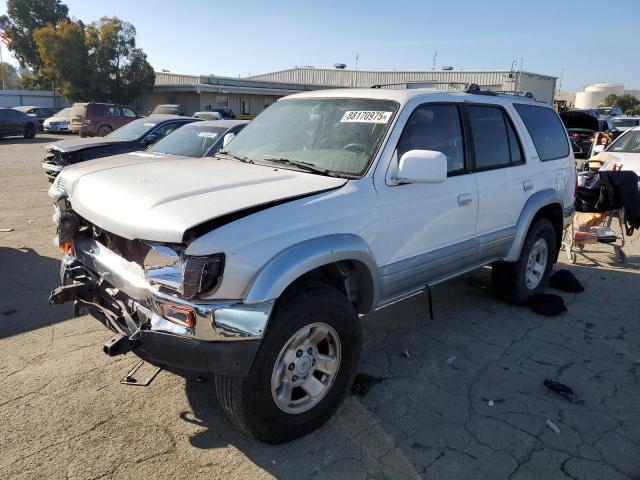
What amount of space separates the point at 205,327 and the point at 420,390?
1.73 m

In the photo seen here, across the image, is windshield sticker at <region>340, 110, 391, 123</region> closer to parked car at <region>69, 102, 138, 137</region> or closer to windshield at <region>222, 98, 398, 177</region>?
windshield at <region>222, 98, 398, 177</region>

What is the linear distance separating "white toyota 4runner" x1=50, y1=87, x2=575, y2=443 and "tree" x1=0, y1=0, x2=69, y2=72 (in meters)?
57.7

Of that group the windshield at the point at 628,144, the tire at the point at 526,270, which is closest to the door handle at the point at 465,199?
the tire at the point at 526,270

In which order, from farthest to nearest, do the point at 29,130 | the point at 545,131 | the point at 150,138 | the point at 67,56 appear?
→ 1. the point at 67,56
2. the point at 29,130
3. the point at 150,138
4. the point at 545,131

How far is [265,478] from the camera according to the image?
2.62 m

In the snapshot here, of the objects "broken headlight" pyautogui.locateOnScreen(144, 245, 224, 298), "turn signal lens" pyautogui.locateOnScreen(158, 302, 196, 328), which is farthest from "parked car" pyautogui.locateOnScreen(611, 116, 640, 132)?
"turn signal lens" pyautogui.locateOnScreen(158, 302, 196, 328)

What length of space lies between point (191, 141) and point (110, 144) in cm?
223

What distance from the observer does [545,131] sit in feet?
17.0

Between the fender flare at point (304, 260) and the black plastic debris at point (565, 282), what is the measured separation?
3373 mm

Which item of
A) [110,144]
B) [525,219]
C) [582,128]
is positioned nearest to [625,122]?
[582,128]

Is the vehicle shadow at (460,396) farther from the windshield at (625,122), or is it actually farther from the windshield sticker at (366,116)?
the windshield at (625,122)

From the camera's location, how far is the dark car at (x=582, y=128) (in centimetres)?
1767

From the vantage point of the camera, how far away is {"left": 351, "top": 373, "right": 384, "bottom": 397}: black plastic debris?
3422 mm

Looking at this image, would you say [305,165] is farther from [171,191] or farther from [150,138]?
[150,138]
